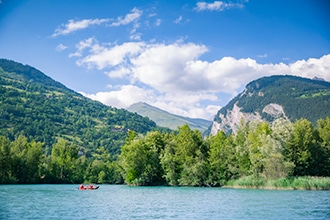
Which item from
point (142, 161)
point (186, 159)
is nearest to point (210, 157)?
point (186, 159)

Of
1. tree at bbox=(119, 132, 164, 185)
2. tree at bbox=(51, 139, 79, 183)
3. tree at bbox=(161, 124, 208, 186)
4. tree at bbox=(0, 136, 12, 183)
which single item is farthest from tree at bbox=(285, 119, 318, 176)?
tree at bbox=(51, 139, 79, 183)

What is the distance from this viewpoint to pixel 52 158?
126m

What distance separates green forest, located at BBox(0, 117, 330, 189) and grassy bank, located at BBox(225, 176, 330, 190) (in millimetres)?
530

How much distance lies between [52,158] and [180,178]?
51.9m

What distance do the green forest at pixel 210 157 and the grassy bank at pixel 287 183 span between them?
53 centimetres

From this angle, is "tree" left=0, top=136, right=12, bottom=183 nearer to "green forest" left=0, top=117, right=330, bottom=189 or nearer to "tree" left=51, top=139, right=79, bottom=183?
"green forest" left=0, top=117, right=330, bottom=189

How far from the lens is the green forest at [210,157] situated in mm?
79750

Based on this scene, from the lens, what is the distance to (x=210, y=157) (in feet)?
308

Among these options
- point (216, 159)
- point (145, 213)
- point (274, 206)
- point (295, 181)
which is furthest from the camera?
point (216, 159)

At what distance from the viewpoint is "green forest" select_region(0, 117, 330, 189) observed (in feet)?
262

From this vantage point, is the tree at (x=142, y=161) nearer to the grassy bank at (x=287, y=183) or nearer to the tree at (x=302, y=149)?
the grassy bank at (x=287, y=183)

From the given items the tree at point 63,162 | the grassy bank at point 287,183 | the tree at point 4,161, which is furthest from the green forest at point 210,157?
the grassy bank at point 287,183

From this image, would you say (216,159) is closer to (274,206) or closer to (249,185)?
(249,185)

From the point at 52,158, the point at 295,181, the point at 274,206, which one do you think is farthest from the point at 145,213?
the point at 52,158
